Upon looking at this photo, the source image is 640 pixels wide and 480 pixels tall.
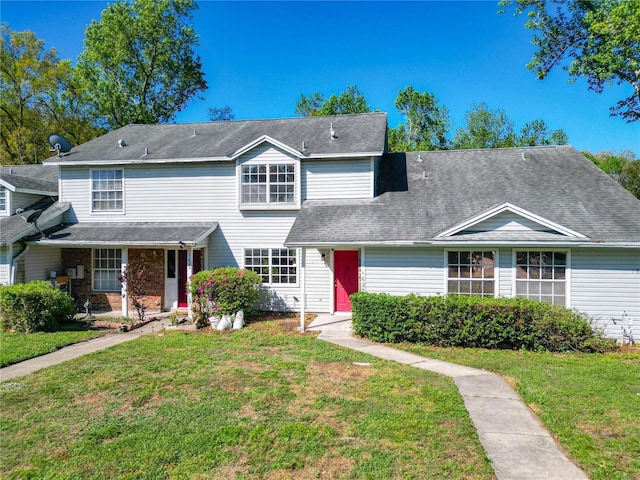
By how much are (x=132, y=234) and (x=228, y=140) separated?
553 cm

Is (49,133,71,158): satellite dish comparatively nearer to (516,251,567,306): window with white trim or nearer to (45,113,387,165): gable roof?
(45,113,387,165): gable roof

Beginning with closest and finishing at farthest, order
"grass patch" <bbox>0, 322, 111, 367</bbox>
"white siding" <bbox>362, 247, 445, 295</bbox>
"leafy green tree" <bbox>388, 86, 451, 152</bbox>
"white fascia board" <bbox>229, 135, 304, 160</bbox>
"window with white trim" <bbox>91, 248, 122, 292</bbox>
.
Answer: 1. "grass patch" <bbox>0, 322, 111, 367</bbox>
2. "white siding" <bbox>362, 247, 445, 295</bbox>
3. "white fascia board" <bbox>229, 135, 304, 160</bbox>
4. "window with white trim" <bbox>91, 248, 122, 292</bbox>
5. "leafy green tree" <bbox>388, 86, 451, 152</bbox>

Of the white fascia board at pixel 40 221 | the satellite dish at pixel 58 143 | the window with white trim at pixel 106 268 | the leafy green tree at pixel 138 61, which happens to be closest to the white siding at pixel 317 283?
the window with white trim at pixel 106 268

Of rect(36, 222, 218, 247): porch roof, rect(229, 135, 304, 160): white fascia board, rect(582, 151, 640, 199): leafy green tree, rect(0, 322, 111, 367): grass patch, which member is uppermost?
rect(582, 151, 640, 199): leafy green tree

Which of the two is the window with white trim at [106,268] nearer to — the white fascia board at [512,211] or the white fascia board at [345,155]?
the white fascia board at [345,155]

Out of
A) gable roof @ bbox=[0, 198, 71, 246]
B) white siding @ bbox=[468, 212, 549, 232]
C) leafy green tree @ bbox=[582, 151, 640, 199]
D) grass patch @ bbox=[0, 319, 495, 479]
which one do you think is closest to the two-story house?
white siding @ bbox=[468, 212, 549, 232]

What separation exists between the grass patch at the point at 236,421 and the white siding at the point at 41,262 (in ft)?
25.9

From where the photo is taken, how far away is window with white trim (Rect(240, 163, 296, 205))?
1496cm

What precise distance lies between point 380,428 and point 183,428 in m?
2.84

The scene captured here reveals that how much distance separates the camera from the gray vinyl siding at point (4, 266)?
1405 centimetres

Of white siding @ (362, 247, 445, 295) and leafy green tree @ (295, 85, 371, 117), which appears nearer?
white siding @ (362, 247, 445, 295)

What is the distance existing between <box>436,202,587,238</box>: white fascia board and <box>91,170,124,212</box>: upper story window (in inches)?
501

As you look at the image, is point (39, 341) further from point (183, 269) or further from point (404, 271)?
point (404, 271)

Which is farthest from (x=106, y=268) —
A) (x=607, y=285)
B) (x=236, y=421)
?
(x=607, y=285)
